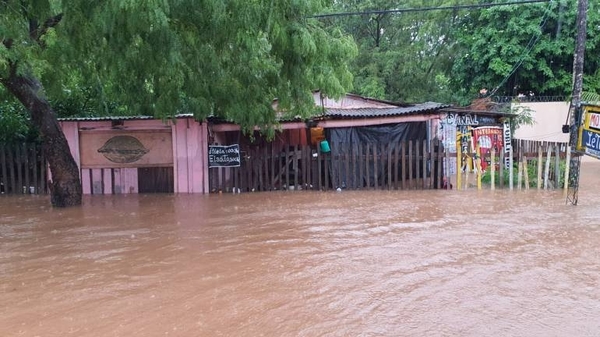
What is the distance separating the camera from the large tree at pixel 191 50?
569 cm

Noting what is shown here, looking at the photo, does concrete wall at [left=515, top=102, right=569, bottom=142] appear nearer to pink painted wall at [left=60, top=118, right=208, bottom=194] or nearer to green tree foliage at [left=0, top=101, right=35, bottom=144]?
pink painted wall at [left=60, top=118, right=208, bottom=194]

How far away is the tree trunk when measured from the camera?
1003 centimetres

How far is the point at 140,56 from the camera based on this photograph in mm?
6500

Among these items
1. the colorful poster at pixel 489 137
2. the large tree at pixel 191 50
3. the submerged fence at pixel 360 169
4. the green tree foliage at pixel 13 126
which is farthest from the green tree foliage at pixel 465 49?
the large tree at pixel 191 50

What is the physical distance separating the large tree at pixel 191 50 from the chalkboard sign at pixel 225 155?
3292 millimetres

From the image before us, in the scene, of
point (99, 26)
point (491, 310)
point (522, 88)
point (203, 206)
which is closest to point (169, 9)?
point (99, 26)

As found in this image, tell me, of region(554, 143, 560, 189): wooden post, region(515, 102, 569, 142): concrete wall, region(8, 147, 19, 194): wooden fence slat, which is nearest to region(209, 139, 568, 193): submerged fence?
region(554, 143, 560, 189): wooden post

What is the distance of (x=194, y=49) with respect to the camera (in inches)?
265

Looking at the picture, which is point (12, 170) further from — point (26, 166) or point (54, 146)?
point (54, 146)

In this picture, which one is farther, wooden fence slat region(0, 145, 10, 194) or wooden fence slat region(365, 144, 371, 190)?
wooden fence slat region(0, 145, 10, 194)

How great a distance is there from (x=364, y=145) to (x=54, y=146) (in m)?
7.41

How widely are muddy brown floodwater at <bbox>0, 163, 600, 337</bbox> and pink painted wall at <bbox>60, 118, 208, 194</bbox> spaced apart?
310cm

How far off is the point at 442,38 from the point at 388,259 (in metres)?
22.9

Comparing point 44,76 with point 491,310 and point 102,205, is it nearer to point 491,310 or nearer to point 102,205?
point 102,205
